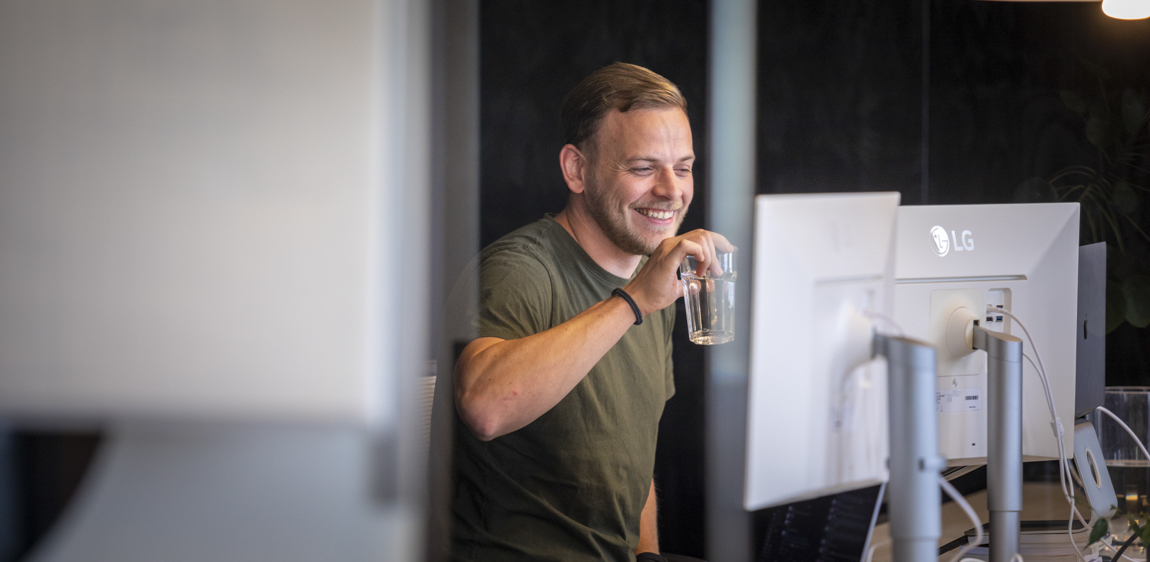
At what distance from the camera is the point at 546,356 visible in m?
1.15

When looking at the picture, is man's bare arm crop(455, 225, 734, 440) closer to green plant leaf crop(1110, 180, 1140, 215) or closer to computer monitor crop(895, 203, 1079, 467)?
computer monitor crop(895, 203, 1079, 467)

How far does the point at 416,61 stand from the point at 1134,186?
217cm

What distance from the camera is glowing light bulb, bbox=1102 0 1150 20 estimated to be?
1542mm

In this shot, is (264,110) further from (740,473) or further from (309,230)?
(740,473)

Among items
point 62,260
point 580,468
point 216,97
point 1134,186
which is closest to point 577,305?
point 580,468

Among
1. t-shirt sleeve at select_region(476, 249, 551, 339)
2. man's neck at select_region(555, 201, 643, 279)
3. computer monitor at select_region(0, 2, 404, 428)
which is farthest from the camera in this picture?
computer monitor at select_region(0, 2, 404, 428)

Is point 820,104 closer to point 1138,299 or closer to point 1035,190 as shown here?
point 1035,190

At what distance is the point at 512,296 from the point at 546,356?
0.19 meters

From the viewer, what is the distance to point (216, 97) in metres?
2.23

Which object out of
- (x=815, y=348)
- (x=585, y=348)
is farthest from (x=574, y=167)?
(x=815, y=348)

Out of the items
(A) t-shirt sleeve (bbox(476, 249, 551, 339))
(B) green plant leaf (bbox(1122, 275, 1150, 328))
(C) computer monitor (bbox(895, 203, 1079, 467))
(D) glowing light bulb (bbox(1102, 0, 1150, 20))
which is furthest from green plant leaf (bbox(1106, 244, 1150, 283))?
(A) t-shirt sleeve (bbox(476, 249, 551, 339))

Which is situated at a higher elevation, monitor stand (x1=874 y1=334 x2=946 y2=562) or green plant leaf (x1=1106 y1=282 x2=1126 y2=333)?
green plant leaf (x1=1106 y1=282 x2=1126 y2=333)

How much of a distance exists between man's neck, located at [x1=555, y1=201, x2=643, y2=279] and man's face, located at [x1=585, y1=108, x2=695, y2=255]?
0.05 ft

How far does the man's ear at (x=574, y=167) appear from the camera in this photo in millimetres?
1624
